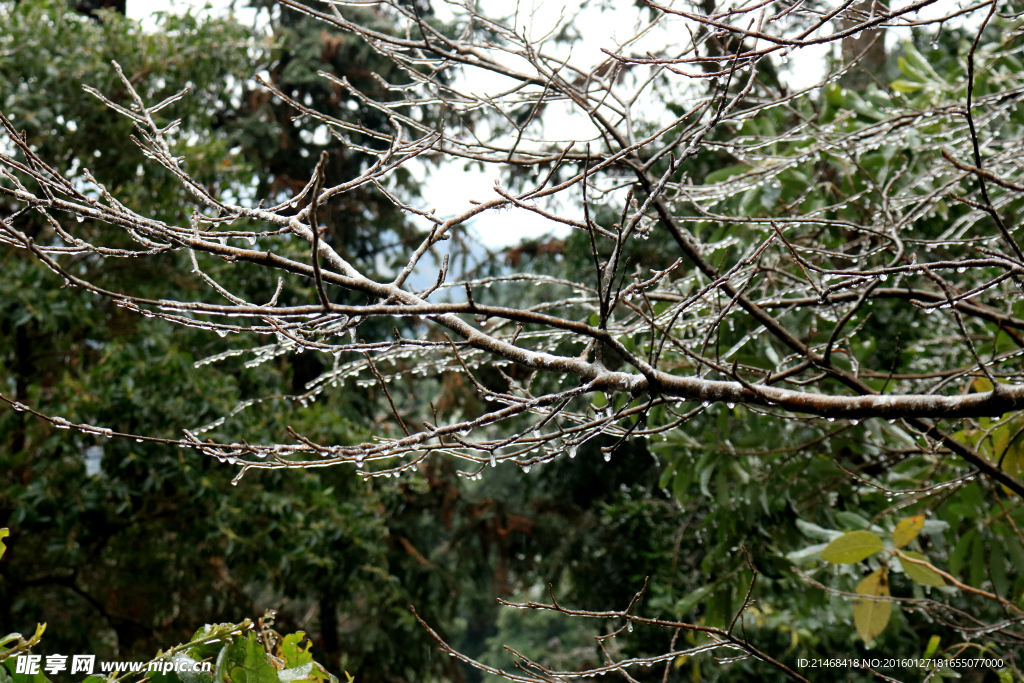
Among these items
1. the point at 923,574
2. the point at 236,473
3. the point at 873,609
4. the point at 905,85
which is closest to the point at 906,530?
the point at 923,574

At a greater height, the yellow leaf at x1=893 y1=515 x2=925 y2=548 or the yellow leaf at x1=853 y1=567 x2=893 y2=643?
the yellow leaf at x1=893 y1=515 x2=925 y2=548

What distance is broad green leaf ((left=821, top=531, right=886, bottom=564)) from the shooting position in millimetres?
2094

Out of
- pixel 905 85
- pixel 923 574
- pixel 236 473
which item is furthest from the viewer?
pixel 236 473

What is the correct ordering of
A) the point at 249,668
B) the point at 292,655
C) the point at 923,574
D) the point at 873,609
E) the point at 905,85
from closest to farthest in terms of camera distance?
1. the point at 249,668
2. the point at 292,655
3. the point at 923,574
4. the point at 873,609
5. the point at 905,85

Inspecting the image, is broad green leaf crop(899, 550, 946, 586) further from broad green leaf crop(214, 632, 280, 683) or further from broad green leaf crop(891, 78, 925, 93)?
broad green leaf crop(891, 78, 925, 93)

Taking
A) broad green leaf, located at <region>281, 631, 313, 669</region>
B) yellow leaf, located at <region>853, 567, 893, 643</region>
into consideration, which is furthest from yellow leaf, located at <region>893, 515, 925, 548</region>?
broad green leaf, located at <region>281, 631, 313, 669</region>

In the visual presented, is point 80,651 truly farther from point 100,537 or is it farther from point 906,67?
Answer: point 906,67

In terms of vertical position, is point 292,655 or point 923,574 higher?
point 292,655

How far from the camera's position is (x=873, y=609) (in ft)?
7.45

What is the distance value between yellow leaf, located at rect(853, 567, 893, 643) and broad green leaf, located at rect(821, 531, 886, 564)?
0.60 ft

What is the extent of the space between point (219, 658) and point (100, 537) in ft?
9.99

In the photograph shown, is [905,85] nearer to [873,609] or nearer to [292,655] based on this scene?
[873,609]

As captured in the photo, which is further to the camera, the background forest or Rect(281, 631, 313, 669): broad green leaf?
the background forest

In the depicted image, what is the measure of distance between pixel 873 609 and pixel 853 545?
0.31m
